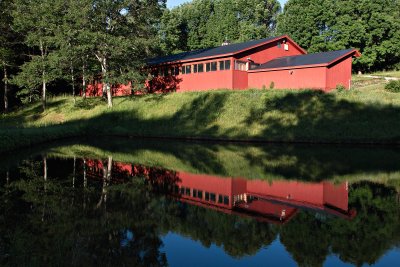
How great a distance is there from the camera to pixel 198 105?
30.2 meters

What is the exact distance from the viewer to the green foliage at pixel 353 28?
48.5 m

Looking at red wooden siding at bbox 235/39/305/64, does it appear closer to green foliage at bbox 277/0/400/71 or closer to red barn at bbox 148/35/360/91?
red barn at bbox 148/35/360/91

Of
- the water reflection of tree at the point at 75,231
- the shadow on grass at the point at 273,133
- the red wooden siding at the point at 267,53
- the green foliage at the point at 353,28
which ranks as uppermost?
the green foliage at the point at 353,28

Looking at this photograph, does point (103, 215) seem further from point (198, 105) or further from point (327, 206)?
point (198, 105)

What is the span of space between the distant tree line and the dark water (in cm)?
1951

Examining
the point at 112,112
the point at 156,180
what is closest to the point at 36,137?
the point at 112,112

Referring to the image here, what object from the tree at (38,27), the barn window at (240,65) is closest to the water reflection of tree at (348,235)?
the barn window at (240,65)

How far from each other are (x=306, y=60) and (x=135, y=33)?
52.0 ft

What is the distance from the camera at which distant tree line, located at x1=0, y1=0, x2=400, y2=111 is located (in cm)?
3334

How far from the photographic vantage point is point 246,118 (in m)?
26.7

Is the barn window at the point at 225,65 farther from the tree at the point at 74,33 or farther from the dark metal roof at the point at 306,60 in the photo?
the tree at the point at 74,33

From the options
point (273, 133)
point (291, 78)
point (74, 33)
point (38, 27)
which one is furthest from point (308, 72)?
point (38, 27)

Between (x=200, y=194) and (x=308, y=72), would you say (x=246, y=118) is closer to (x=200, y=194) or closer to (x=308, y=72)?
(x=308, y=72)

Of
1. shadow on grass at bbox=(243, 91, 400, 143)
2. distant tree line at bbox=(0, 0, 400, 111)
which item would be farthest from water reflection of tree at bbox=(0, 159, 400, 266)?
distant tree line at bbox=(0, 0, 400, 111)
